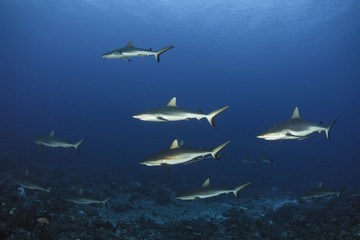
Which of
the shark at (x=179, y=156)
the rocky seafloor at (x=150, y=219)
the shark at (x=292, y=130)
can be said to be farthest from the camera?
the rocky seafloor at (x=150, y=219)

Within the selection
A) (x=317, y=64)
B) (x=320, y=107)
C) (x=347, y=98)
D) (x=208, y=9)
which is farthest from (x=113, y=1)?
(x=320, y=107)

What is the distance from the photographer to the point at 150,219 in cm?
1020

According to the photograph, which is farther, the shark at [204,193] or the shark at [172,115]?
the shark at [204,193]

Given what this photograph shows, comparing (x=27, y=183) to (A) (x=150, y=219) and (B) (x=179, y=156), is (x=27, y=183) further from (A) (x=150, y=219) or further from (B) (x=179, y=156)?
(B) (x=179, y=156)

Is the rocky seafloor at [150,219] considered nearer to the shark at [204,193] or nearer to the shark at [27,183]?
the shark at [27,183]

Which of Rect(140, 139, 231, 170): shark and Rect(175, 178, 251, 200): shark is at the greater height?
Rect(140, 139, 231, 170): shark

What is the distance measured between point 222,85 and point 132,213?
169m

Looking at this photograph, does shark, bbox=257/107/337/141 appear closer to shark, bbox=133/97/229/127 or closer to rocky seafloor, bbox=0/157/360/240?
shark, bbox=133/97/229/127

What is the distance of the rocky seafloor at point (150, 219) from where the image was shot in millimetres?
6949

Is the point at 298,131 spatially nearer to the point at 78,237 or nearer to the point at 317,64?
the point at 78,237

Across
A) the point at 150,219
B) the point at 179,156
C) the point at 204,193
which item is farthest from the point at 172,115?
the point at 150,219

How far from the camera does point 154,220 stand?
10227 millimetres

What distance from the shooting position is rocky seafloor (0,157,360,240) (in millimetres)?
6949

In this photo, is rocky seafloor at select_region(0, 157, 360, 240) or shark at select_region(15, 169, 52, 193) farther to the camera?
shark at select_region(15, 169, 52, 193)
